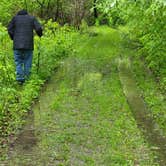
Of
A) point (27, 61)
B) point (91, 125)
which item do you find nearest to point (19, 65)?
point (27, 61)

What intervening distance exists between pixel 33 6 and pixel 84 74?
12351 mm

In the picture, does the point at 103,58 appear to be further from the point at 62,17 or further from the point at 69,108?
the point at 62,17

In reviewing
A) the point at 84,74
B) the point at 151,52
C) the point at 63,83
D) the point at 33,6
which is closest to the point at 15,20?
the point at 63,83

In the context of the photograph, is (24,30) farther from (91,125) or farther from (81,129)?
(81,129)

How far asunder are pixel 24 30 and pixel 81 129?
406cm

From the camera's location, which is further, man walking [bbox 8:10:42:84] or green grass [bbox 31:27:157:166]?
man walking [bbox 8:10:42:84]

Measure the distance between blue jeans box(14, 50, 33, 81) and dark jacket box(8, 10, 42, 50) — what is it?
174 mm

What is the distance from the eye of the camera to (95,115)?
876 cm

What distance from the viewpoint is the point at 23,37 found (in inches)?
433

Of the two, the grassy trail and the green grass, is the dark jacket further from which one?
the green grass

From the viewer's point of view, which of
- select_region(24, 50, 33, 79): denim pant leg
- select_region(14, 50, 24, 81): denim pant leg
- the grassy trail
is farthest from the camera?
select_region(24, 50, 33, 79): denim pant leg

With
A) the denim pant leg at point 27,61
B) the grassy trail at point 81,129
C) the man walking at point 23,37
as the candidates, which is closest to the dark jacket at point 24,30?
the man walking at point 23,37

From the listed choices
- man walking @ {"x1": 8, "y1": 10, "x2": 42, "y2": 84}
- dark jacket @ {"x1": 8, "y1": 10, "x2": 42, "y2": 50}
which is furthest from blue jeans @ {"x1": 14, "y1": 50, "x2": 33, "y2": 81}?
dark jacket @ {"x1": 8, "y1": 10, "x2": 42, "y2": 50}

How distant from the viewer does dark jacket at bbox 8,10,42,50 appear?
11.0 m
